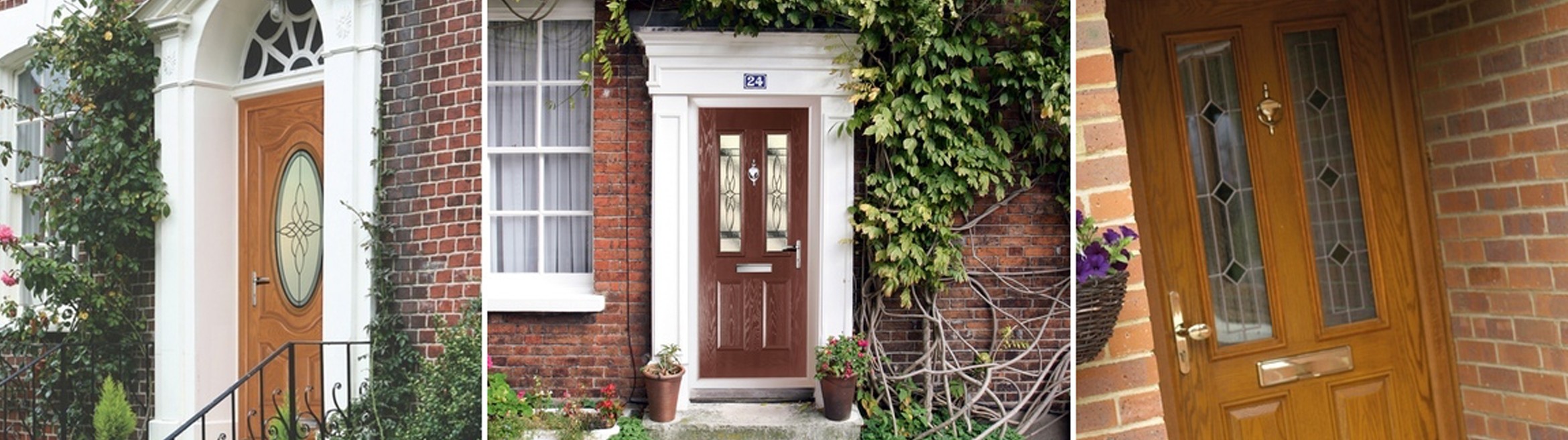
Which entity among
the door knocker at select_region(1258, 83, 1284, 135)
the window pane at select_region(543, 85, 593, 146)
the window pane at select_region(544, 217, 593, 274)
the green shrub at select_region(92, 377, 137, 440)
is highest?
the door knocker at select_region(1258, 83, 1284, 135)

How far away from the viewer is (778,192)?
4.68 ft

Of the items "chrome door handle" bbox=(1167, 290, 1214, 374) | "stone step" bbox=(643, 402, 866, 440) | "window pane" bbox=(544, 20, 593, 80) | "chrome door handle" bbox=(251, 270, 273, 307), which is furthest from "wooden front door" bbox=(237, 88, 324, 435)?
"chrome door handle" bbox=(1167, 290, 1214, 374)

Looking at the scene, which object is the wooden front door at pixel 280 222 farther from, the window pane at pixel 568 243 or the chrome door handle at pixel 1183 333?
the chrome door handle at pixel 1183 333

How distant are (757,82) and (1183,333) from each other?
2051mm

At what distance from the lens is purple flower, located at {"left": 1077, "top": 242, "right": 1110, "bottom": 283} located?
1785 mm

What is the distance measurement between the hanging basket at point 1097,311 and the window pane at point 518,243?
0.90 m

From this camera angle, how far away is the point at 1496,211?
3080 millimetres

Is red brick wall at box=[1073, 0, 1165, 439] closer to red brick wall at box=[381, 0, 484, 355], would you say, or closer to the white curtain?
the white curtain

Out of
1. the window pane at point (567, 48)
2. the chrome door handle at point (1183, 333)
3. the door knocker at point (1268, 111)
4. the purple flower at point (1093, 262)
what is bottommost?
the chrome door handle at point (1183, 333)

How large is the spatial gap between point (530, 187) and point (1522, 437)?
3.10 meters

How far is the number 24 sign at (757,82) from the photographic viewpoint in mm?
1397

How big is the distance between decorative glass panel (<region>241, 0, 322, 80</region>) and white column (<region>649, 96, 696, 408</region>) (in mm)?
677

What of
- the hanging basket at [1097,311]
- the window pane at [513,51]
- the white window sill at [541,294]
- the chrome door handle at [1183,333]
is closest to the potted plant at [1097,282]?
the hanging basket at [1097,311]

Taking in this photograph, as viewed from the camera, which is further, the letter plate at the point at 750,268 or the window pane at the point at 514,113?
the window pane at the point at 514,113
